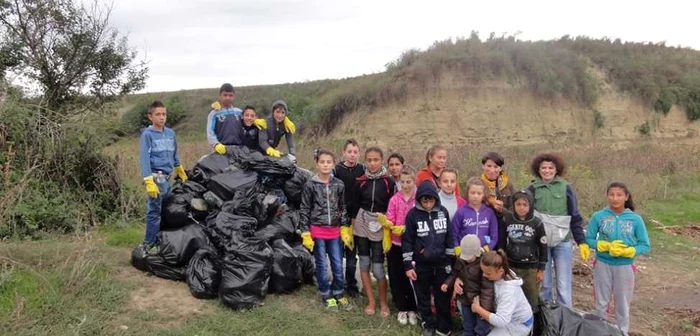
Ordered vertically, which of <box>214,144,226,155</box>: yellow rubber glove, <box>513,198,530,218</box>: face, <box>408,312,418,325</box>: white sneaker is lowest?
<box>408,312,418,325</box>: white sneaker

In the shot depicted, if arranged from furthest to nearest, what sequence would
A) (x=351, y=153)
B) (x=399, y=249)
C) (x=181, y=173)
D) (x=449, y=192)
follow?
(x=181, y=173) → (x=351, y=153) → (x=399, y=249) → (x=449, y=192)

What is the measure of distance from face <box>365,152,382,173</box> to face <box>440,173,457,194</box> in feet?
1.82

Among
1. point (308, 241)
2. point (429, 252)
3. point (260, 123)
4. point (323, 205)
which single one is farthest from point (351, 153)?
point (260, 123)

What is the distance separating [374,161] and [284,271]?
1.34m

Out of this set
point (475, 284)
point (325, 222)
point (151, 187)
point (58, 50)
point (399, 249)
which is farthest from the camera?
point (58, 50)

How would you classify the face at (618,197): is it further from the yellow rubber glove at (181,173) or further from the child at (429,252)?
the yellow rubber glove at (181,173)

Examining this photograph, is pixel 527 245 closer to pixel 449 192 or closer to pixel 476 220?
pixel 476 220

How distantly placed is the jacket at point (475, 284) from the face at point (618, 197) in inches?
51.4

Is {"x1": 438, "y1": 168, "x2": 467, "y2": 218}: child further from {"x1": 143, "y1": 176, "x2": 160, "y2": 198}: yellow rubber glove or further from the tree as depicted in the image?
the tree

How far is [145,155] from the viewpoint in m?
4.82

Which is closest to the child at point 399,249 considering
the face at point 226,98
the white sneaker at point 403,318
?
the white sneaker at point 403,318

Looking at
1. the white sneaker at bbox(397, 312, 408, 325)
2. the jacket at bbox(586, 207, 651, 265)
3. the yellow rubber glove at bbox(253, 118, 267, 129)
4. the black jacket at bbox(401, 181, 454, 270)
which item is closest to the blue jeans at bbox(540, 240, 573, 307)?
the jacket at bbox(586, 207, 651, 265)

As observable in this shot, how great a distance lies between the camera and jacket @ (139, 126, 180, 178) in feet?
15.8

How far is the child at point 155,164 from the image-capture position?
4825mm
